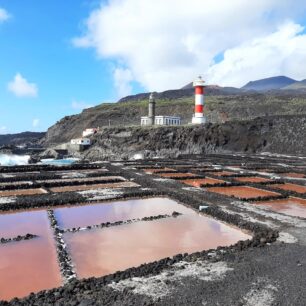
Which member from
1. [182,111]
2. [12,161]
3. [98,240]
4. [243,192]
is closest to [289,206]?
[243,192]

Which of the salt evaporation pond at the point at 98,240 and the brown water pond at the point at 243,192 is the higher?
the brown water pond at the point at 243,192

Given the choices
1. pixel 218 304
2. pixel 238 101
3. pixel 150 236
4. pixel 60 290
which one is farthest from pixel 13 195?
pixel 238 101

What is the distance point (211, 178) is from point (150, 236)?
13693 mm

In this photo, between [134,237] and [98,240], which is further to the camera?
[134,237]

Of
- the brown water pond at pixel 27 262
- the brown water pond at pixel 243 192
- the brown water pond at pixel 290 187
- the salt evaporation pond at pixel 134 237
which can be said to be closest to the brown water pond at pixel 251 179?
the brown water pond at pixel 290 187

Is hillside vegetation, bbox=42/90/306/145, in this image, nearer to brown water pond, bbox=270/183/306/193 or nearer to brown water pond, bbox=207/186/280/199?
brown water pond, bbox=270/183/306/193

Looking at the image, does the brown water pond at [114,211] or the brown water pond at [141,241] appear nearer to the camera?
the brown water pond at [141,241]

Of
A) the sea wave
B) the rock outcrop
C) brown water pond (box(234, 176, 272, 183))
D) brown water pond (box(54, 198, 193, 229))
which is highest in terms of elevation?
the rock outcrop

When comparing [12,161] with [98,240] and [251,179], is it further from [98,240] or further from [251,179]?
[98,240]

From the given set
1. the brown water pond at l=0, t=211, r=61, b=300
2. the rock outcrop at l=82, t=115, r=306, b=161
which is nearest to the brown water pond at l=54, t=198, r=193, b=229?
the brown water pond at l=0, t=211, r=61, b=300

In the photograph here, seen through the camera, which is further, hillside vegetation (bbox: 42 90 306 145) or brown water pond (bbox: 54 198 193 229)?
hillside vegetation (bbox: 42 90 306 145)

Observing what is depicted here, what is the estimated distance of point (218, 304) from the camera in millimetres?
7109

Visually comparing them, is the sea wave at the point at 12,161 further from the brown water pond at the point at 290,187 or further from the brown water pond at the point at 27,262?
the brown water pond at the point at 27,262

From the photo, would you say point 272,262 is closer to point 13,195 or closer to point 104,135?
point 13,195
